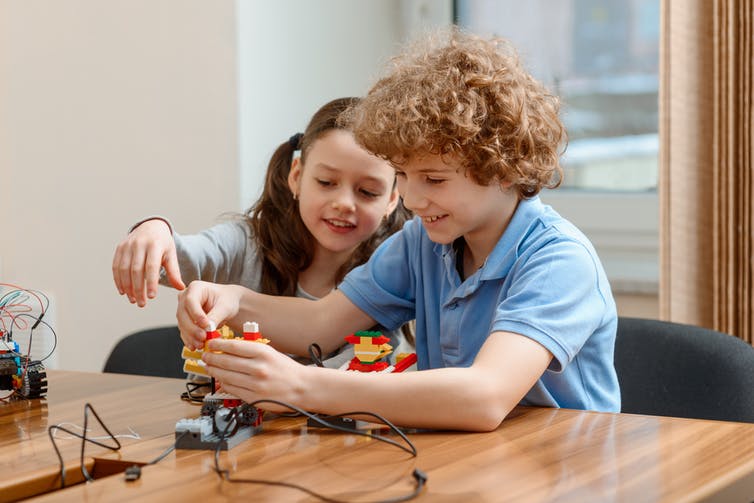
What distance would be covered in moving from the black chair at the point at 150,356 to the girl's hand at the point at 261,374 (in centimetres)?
70

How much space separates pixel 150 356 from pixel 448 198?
0.75m

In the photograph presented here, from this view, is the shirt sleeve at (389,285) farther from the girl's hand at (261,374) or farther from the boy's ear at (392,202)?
the girl's hand at (261,374)

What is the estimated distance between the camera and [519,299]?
4.14 feet

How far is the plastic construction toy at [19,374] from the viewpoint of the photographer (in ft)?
4.50

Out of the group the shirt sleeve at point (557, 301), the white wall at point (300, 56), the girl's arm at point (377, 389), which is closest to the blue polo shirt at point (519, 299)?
the shirt sleeve at point (557, 301)

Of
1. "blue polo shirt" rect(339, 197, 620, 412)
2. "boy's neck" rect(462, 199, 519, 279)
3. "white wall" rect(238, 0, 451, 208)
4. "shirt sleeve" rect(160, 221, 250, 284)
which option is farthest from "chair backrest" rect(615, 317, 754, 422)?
"white wall" rect(238, 0, 451, 208)

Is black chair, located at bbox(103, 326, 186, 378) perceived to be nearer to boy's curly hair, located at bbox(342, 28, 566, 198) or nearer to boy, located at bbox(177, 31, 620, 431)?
boy, located at bbox(177, 31, 620, 431)

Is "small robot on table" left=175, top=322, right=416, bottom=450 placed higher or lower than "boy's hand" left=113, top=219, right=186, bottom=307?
lower

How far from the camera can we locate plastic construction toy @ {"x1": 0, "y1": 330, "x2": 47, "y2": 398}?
137 cm

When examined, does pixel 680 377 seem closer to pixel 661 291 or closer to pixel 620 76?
pixel 661 291

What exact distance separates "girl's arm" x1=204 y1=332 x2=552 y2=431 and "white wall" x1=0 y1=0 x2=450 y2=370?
50.3 inches

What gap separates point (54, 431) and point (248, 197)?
1.26 meters

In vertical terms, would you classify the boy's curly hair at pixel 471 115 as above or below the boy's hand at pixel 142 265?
above

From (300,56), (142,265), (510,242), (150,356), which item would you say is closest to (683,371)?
(510,242)
